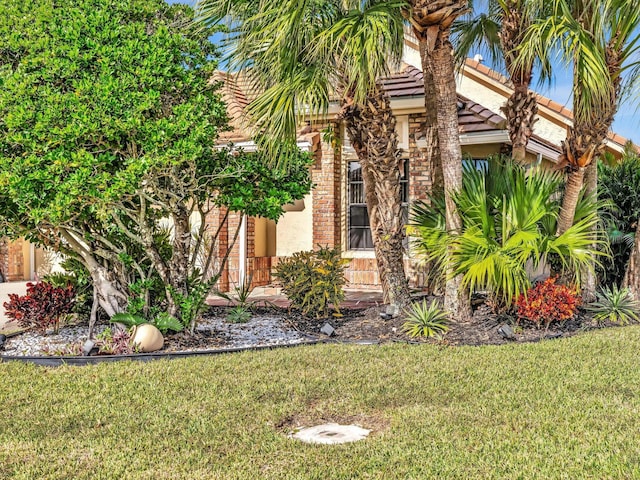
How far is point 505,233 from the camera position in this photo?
8.77m

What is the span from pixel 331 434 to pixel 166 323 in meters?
4.23

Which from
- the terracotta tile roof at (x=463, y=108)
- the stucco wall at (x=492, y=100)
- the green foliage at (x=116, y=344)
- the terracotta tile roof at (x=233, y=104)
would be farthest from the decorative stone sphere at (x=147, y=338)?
the stucco wall at (x=492, y=100)

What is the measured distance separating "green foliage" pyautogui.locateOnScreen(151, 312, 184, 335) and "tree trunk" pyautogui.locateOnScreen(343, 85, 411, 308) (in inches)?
142

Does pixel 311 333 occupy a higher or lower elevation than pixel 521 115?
lower

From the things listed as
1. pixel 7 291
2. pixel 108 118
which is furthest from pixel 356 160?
pixel 7 291

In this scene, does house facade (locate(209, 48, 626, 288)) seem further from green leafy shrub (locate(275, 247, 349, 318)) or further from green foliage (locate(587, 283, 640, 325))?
green foliage (locate(587, 283, 640, 325))

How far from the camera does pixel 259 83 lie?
10172mm

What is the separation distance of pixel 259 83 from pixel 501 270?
16.7 ft

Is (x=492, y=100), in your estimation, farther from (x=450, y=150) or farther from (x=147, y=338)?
(x=147, y=338)

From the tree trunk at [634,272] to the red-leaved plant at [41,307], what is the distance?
952 centimetres

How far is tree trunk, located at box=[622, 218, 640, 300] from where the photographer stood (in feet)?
33.8

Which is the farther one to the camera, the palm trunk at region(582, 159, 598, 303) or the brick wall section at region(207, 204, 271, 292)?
the brick wall section at region(207, 204, 271, 292)

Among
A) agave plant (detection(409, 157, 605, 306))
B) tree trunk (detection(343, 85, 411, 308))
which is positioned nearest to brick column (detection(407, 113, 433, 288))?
tree trunk (detection(343, 85, 411, 308))

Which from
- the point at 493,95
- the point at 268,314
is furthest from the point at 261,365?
the point at 493,95
